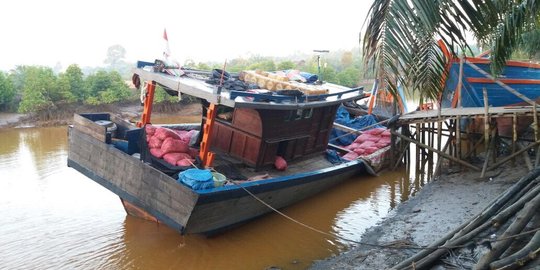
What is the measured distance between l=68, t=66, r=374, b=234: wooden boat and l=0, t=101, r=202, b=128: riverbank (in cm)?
957

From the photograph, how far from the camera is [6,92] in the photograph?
69.1 ft

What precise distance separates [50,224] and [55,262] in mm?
1704

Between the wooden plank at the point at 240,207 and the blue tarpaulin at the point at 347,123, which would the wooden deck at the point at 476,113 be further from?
the wooden plank at the point at 240,207

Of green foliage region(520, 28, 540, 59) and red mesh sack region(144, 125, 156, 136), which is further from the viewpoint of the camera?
green foliage region(520, 28, 540, 59)

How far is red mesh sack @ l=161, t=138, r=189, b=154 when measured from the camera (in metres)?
8.45

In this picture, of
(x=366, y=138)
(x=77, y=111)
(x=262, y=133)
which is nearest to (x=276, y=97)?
(x=262, y=133)

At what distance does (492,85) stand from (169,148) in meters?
11.6

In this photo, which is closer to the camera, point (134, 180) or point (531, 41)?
point (134, 180)

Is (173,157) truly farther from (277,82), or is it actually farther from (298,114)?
(277,82)

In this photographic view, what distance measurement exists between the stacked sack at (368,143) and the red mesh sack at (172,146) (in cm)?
575

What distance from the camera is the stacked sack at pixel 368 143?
43.3 feet

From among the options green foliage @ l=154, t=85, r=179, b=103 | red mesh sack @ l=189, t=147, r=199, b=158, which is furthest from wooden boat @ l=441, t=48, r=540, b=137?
green foliage @ l=154, t=85, r=179, b=103

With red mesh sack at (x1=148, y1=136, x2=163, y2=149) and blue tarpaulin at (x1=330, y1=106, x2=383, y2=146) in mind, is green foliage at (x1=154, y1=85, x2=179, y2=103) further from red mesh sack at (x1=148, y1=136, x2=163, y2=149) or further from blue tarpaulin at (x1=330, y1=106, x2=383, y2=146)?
red mesh sack at (x1=148, y1=136, x2=163, y2=149)

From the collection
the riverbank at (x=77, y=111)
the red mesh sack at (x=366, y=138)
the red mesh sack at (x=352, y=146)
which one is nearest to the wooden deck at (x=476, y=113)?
the red mesh sack at (x=366, y=138)
